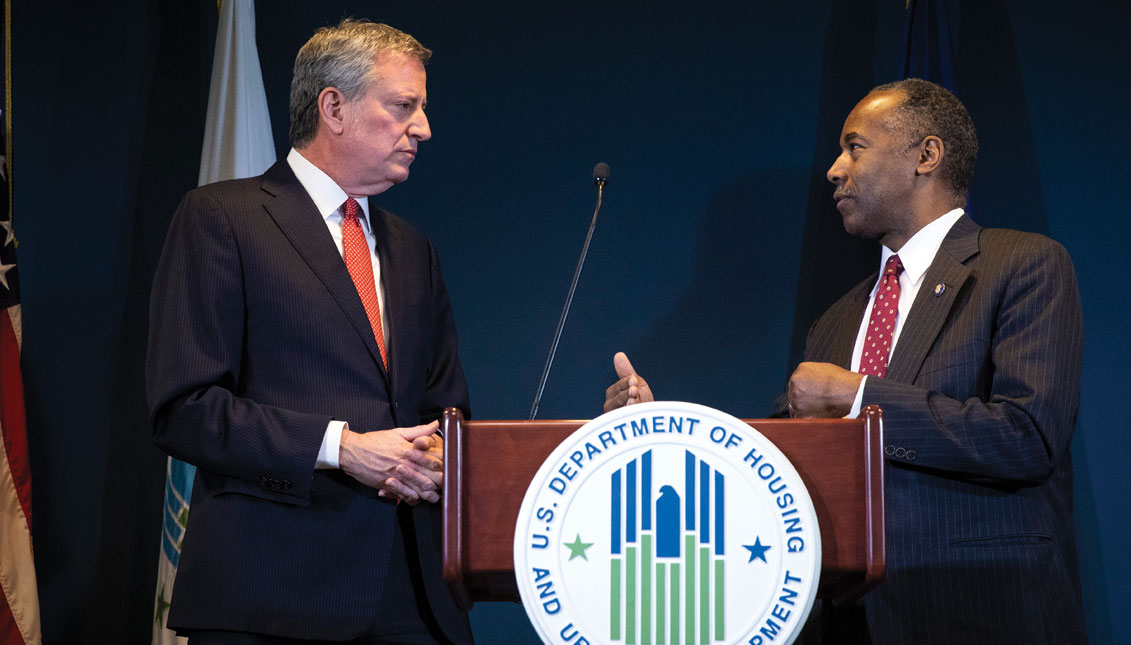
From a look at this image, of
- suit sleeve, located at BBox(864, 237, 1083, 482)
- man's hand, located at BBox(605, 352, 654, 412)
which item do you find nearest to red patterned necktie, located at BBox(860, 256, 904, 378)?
suit sleeve, located at BBox(864, 237, 1083, 482)

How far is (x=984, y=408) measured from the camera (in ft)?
6.86

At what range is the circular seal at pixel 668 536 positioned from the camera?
53.0 inches

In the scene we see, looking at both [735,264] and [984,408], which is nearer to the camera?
[984,408]

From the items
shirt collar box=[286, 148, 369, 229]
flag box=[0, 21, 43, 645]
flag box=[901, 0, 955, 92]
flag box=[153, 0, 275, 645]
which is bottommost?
flag box=[0, 21, 43, 645]

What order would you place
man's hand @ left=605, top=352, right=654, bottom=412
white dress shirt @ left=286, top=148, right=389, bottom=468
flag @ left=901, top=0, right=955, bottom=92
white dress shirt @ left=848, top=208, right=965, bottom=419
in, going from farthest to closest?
flag @ left=901, top=0, right=955, bottom=92 < white dress shirt @ left=848, top=208, right=965, bottom=419 < white dress shirt @ left=286, top=148, right=389, bottom=468 < man's hand @ left=605, top=352, right=654, bottom=412

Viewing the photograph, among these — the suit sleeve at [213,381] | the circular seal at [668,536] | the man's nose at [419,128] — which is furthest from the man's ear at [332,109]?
the circular seal at [668,536]

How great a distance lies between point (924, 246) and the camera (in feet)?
8.45

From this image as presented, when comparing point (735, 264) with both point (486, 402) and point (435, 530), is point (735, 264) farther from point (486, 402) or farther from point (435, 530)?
point (435, 530)

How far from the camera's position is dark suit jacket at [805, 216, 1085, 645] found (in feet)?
6.80

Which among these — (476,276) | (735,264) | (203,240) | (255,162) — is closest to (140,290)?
(255,162)

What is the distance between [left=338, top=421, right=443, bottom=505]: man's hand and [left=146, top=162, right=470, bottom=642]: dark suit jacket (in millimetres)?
67

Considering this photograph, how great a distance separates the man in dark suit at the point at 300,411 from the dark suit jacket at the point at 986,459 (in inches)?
36.4

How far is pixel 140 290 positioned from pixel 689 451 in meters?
2.93

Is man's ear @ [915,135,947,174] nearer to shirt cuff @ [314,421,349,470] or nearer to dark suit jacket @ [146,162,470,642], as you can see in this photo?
dark suit jacket @ [146,162,470,642]
